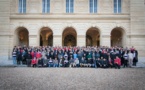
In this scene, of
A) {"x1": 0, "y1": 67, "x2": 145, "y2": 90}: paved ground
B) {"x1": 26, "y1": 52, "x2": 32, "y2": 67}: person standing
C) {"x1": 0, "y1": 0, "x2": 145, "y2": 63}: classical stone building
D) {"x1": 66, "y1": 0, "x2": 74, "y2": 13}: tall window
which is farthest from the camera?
{"x1": 66, "y1": 0, "x2": 74, "y2": 13}: tall window

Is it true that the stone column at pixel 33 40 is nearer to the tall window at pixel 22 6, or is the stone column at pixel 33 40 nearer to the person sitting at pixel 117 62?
the tall window at pixel 22 6

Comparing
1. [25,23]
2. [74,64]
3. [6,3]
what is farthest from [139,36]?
[6,3]

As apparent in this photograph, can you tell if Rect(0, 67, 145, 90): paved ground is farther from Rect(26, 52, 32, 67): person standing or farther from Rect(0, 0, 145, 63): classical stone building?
Rect(0, 0, 145, 63): classical stone building

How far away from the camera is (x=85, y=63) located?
23781 millimetres

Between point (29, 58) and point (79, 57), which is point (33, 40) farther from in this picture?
point (79, 57)

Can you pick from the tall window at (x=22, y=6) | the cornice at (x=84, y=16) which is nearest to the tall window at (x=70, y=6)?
the cornice at (x=84, y=16)

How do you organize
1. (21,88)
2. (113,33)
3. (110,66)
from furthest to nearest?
(113,33)
(110,66)
(21,88)

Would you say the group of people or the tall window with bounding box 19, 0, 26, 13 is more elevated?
the tall window with bounding box 19, 0, 26, 13

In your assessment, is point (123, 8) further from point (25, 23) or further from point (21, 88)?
point (21, 88)

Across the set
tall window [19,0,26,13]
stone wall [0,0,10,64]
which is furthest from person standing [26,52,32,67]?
tall window [19,0,26,13]

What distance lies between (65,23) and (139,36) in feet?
31.8

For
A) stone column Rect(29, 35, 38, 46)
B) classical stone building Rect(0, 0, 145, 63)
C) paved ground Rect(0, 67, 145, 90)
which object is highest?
classical stone building Rect(0, 0, 145, 63)

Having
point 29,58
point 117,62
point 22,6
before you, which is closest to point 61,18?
→ point 22,6

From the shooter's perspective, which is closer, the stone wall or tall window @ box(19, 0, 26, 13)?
the stone wall
